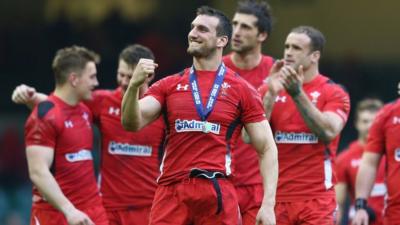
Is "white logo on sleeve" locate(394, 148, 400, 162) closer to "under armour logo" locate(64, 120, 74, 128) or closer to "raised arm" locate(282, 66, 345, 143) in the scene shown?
"raised arm" locate(282, 66, 345, 143)

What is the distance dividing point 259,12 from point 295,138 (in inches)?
60.3

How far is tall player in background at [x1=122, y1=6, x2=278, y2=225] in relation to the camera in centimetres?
838

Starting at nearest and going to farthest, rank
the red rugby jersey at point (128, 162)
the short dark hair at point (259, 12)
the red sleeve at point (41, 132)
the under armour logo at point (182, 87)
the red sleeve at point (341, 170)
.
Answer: the under armour logo at point (182, 87) < the red sleeve at point (41, 132) < the red rugby jersey at point (128, 162) < the short dark hair at point (259, 12) < the red sleeve at point (341, 170)

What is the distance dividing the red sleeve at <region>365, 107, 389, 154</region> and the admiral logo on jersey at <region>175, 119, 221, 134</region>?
7.44 feet

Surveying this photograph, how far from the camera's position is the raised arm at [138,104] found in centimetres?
811

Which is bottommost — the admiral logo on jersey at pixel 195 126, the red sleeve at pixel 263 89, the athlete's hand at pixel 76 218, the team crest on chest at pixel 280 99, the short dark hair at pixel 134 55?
the athlete's hand at pixel 76 218

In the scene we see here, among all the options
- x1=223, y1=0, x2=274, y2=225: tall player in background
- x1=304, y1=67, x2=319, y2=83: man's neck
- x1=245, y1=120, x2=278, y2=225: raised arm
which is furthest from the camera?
x1=304, y1=67, x2=319, y2=83: man's neck

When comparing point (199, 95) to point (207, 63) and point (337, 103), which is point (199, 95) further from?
point (337, 103)

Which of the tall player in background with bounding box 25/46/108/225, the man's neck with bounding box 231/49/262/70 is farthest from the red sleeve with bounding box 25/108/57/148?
the man's neck with bounding box 231/49/262/70

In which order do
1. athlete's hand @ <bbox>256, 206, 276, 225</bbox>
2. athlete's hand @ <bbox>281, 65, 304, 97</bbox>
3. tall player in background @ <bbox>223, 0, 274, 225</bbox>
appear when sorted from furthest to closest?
tall player in background @ <bbox>223, 0, 274, 225</bbox> → athlete's hand @ <bbox>281, 65, 304, 97</bbox> → athlete's hand @ <bbox>256, 206, 276, 225</bbox>

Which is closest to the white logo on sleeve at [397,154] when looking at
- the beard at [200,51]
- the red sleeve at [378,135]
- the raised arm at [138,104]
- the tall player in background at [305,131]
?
the red sleeve at [378,135]

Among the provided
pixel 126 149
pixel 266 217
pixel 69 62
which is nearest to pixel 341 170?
pixel 126 149

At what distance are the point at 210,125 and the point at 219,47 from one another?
26.5 inches

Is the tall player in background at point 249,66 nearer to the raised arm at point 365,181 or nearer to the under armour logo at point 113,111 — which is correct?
the raised arm at point 365,181
